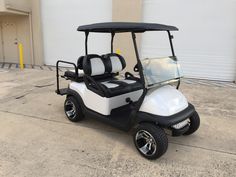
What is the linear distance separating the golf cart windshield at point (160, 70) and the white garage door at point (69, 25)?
17.0ft

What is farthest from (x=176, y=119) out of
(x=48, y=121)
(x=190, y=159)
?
(x=48, y=121)

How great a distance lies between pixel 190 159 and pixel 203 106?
2.11 metres

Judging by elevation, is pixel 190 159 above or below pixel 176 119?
below

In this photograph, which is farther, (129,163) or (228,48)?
(228,48)

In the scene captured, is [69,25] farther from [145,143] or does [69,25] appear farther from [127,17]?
[145,143]

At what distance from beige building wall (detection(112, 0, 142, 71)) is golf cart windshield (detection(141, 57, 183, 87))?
4412mm

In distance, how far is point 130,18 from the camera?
7.03 meters

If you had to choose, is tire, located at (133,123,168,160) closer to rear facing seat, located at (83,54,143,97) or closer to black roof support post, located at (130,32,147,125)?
black roof support post, located at (130,32,147,125)

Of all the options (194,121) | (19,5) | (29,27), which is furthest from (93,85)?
(29,27)

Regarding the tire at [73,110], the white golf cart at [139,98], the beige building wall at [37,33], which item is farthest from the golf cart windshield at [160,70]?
the beige building wall at [37,33]

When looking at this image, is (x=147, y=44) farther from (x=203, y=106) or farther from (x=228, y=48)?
(x=203, y=106)

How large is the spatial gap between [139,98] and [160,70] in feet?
1.55

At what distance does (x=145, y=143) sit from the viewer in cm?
262

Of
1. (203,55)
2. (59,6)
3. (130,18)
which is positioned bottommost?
(203,55)
